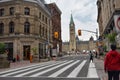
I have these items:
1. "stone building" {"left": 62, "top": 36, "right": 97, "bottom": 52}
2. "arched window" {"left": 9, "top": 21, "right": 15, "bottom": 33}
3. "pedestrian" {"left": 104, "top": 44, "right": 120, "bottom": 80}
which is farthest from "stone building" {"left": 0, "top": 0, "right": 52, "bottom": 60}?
"stone building" {"left": 62, "top": 36, "right": 97, "bottom": 52}

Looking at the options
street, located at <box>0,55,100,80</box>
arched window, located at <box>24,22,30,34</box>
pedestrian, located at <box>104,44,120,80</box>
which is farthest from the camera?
arched window, located at <box>24,22,30,34</box>

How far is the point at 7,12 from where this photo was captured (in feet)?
141

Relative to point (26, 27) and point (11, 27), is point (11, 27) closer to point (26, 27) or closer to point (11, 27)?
point (11, 27)

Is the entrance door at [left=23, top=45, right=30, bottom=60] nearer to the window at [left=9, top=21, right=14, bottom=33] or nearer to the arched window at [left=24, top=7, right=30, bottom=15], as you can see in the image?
the window at [left=9, top=21, right=14, bottom=33]

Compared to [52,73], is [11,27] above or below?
above

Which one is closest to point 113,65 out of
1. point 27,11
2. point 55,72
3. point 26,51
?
point 55,72

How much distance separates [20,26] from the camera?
41.7 meters

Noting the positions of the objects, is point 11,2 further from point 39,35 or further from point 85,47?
point 85,47

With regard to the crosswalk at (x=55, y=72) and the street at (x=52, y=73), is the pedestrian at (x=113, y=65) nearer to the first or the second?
the street at (x=52, y=73)

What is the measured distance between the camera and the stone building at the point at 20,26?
41.5 meters

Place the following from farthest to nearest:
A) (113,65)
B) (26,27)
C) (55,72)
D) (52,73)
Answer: (26,27)
(55,72)
(52,73)
(113,65)

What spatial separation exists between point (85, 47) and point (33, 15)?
511 ft

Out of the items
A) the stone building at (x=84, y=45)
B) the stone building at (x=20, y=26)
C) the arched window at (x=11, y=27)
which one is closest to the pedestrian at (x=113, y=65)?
the stone building at (x=20, y=26)

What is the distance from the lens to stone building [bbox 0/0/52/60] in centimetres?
4147
